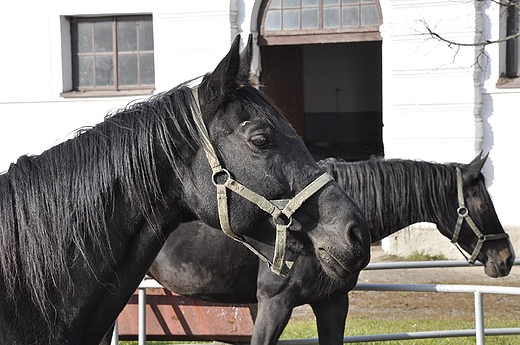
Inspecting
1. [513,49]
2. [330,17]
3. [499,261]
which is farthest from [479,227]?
[330,17]

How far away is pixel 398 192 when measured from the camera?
5.12 meters

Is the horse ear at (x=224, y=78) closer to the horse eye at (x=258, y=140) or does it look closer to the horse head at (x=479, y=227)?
the horse eye at (x=258, y=140)

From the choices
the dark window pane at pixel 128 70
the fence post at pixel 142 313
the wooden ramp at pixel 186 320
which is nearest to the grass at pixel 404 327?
the wooden ramp at pixel 186 320

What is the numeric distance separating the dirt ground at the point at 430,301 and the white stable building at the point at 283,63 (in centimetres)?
52

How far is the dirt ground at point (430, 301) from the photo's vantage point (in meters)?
8.03

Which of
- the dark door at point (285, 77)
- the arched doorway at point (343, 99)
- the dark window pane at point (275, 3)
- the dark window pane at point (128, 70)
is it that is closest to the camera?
the dark window pane at point (275, 3)

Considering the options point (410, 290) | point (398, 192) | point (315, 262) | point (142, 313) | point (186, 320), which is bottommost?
point (186, 320)

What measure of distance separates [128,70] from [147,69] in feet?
1.03

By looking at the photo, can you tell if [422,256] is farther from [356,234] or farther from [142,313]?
[356,234]

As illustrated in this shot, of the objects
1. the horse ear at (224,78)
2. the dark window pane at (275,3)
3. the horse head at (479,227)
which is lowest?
the horse head at (479,227)

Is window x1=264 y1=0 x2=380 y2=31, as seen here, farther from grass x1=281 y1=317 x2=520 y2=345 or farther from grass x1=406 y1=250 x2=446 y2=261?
grass x1=281 y1=317 x2=520 y2=345

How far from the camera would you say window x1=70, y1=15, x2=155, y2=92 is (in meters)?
11.8

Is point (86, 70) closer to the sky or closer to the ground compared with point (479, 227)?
closer to the sky

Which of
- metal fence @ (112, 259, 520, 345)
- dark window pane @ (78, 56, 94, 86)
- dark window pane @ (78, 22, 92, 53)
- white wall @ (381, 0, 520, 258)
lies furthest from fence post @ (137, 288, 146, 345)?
dark window pane @ (78, 22, 92, 53)
